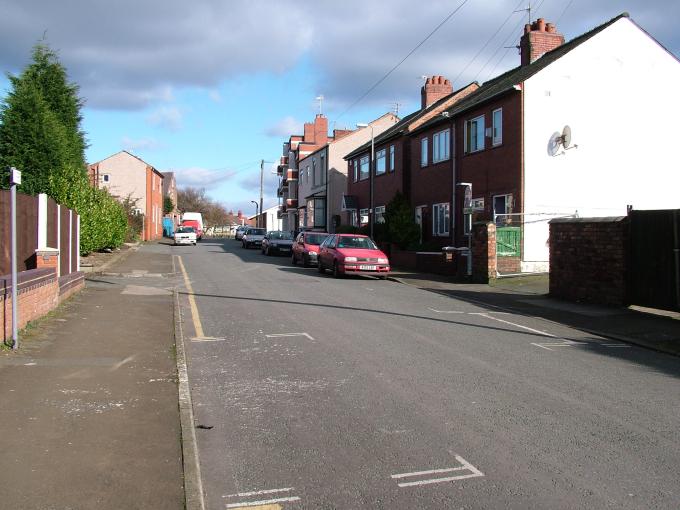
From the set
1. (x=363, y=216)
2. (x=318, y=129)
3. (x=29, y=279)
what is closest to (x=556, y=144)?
(x=29, y=279)

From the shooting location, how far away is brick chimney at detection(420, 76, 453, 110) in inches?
1481

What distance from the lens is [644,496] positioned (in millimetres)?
4152

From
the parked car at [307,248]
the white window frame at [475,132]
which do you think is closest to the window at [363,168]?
the parked car at [307,248]

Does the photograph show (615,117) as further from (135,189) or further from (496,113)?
(135,189)

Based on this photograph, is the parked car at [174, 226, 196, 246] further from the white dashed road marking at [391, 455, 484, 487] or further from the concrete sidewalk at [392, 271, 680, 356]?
the white dashed road marking at [391, 455, 484, 487]

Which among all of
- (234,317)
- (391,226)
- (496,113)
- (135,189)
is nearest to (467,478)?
(234,317)

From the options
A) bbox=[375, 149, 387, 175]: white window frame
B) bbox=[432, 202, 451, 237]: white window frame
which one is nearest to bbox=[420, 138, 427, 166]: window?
bbox=[432, 202, 451, 237]: white window frame

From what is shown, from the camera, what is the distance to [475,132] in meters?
25.3

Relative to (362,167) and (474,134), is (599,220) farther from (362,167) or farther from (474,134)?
(362,167)

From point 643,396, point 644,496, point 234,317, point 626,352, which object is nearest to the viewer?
point 644,496

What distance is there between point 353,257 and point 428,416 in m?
15.6

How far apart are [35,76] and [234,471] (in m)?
26.4

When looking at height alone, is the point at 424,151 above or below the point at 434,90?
below

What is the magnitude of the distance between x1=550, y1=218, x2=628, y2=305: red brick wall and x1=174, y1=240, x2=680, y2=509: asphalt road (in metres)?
3.26
